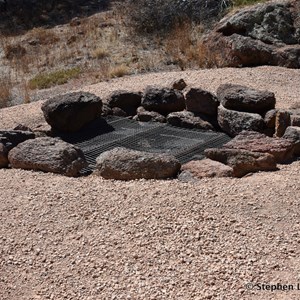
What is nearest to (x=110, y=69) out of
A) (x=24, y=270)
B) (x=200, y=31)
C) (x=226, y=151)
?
(x=200, y=31)

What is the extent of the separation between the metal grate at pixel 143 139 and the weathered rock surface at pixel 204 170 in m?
0.43

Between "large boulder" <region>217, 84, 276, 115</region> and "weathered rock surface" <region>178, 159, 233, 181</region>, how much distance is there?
5.00 ft

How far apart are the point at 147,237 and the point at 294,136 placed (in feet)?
8.07

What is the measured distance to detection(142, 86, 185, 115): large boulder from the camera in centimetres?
738

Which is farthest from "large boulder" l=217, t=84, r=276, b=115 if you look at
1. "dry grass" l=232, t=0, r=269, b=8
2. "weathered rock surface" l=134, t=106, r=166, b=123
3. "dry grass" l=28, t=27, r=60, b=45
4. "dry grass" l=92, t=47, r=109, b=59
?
"dry grass" l=28, t=27, r=60, b=45

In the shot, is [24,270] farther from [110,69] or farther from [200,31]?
[200,31]

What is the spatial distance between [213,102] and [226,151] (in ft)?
5.20

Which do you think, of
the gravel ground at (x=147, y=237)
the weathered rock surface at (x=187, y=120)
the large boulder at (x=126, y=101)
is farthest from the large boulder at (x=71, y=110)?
the gravel ground at (x=147, y=237)

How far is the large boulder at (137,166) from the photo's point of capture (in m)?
5.25

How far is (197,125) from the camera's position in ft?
23.0

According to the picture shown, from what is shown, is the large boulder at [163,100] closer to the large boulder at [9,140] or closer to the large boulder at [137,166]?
the large boulder at [9,140]

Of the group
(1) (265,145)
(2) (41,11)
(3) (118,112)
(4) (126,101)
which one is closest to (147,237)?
(1) (265,145)

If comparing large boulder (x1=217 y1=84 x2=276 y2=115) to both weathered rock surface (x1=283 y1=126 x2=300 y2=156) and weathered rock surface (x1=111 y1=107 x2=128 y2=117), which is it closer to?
weathered rock surface (x1=283 y1=126 x2=300 y2=156)

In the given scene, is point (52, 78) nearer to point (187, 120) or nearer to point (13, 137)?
point (187, 120)
